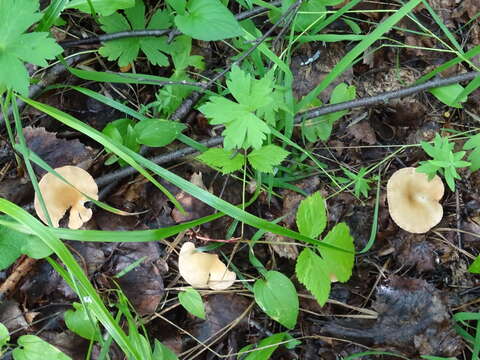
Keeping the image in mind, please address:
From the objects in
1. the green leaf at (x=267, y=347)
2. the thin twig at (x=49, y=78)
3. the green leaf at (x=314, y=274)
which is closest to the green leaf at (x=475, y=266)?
the green leaf at (x=314, y=274)

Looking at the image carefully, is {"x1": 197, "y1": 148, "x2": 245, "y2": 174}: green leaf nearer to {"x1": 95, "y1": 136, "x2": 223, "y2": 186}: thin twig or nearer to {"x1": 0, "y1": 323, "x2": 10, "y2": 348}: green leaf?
{"x1": 95, "y1": 136, "x2": 223, "y2": 186}: thin twig

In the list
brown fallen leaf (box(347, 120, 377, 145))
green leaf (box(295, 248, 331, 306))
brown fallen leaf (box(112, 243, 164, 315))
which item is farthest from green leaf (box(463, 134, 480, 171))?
brown fallen leaf (box(112, 243, 164, 315))

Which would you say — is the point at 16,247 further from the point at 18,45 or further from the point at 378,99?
the point at 378,99

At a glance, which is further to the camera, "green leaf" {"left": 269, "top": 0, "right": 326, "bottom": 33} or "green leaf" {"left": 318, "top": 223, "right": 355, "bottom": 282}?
"green leaf" {"left": 269, "top": 0, "right": 326, "bottom": 33}

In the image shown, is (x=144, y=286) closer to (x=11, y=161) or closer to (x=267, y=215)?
(x=267, y=215)

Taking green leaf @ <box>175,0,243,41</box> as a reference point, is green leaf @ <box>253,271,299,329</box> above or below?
below

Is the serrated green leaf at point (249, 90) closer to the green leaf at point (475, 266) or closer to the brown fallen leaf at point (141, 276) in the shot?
the brown fallen leaf at point (141, 276)
